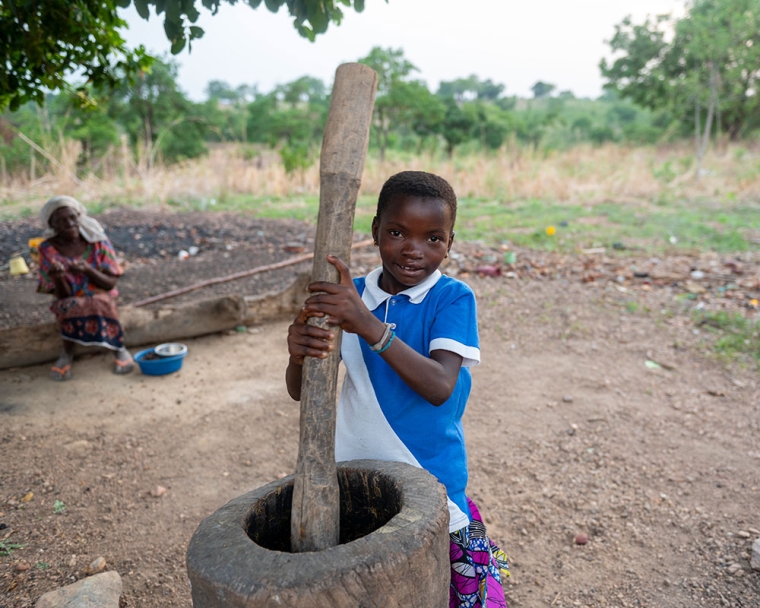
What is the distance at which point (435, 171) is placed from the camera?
38.7 ft

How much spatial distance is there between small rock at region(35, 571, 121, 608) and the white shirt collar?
135cm

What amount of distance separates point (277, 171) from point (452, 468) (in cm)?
1133

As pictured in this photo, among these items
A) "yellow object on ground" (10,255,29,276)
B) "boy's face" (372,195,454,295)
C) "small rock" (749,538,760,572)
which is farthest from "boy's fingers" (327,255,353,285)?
"yellow object on ground" (10,255,29,276)

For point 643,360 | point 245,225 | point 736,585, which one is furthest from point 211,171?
point 736,585

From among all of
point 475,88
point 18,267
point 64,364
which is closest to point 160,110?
point 18,267

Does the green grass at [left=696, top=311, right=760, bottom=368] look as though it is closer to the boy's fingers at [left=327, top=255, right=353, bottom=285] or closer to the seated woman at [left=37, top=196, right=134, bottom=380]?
the boy's fingers at [left=327, top=255, right=353, bottom=285]

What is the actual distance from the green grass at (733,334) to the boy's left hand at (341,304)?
3.94m

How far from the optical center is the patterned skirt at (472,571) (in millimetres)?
1593

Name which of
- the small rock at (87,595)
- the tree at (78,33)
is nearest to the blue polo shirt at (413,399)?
the small rock at (87,595)

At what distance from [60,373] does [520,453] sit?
121 inches

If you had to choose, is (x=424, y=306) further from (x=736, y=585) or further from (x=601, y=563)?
(x=736, y=585)

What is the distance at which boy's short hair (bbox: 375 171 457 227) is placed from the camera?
1.42 meters

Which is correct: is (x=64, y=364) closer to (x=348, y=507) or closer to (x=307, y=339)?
(x=348, y=507)

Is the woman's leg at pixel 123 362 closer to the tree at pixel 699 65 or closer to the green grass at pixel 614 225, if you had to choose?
the green grass at pixel 614 225
